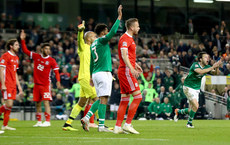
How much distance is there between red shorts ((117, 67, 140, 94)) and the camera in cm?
986

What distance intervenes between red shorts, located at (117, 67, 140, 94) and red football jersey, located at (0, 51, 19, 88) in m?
3.08

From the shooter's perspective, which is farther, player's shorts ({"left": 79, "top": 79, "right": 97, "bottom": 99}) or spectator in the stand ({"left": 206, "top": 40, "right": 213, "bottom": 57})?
spectator in the stand ({"left": 206, "top": 40, "right": 213, "bottom": 57})

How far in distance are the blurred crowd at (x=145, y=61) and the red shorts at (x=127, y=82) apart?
421 inches

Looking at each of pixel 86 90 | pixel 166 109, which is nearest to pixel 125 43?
pixel 86 90

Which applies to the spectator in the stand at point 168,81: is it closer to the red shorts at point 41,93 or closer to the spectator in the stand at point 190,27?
the spectator in the stand at point 190,27

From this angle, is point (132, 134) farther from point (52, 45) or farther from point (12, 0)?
point (12, 0)

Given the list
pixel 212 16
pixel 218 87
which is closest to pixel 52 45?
pixel 218 87

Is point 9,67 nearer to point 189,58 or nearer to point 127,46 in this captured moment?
point 127,46

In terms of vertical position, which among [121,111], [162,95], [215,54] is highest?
[215,54]

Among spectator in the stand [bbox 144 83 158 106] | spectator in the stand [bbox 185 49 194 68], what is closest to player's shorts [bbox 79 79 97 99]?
spectator in the stand [bbox 144 83 158 106]

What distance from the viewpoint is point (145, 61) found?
24.9 metres

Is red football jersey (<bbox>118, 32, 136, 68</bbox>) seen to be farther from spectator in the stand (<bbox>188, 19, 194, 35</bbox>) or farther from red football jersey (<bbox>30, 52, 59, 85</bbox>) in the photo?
spectator in the stand (<bbox>188, 19, 194, 35</bbox>)

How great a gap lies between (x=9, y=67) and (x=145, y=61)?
13816 millimetres

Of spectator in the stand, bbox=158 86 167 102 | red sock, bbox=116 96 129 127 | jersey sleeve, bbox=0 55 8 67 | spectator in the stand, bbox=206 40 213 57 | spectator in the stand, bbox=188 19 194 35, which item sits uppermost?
spectator in the stand, bbox=188 19 194 35
